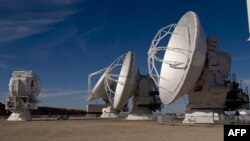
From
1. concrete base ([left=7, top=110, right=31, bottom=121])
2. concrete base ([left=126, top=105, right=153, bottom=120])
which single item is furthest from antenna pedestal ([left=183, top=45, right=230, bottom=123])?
concrete base ([left=7, top=110, right=31, bottom=121])

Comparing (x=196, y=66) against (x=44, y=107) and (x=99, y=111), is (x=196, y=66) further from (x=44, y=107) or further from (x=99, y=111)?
(x=44, y=107)

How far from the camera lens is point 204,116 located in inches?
1550

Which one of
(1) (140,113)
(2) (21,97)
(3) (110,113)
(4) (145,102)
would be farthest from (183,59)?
(3) (110,113)

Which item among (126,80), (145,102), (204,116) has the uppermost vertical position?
(126,80)

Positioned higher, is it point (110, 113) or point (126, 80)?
point (126, 80)

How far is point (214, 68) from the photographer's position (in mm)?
38219

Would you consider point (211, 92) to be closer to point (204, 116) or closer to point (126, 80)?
point (204, 116)

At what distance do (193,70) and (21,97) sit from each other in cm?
3816

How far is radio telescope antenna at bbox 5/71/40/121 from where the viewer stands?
6231 centimetres

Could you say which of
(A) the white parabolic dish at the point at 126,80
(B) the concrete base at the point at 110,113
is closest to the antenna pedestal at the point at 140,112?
(A) the white parabolic dish at the point at 126,80

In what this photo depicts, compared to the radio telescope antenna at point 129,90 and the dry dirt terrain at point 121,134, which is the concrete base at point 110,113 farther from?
the dry dirt terrain at point 121,134

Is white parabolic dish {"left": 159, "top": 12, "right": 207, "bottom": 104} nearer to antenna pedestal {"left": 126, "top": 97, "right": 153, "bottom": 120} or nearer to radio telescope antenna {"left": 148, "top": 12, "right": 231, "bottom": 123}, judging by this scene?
radio telescope antenna {"left": 148, "top": 12, "right": 231, "bottom": 123}

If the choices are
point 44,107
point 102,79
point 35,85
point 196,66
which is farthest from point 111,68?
point 44,107

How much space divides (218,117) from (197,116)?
2.29 m
